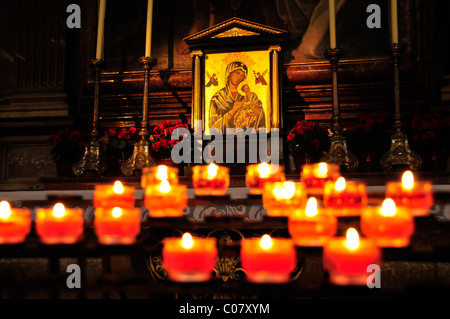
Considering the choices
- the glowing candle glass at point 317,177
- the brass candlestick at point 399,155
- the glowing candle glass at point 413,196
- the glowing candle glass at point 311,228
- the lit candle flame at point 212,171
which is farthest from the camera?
the brass candlestick at point 399,155

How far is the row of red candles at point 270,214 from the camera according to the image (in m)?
1.14

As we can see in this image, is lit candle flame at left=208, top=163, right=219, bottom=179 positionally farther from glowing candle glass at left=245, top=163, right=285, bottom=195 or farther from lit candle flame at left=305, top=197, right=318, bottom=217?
lit candle flame at left=305, top=197, right=318, bottom=217

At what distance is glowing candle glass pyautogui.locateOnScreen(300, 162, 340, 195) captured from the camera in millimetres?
2051

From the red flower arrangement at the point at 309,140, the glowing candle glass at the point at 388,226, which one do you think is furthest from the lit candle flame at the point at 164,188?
the red flower arrangement at the point at 309,140

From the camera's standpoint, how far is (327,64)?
163 inches

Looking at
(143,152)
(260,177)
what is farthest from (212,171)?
(143,152)

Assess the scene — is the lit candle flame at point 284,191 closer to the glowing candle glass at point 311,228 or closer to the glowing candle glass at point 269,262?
the glowing candle glass at point 311,228

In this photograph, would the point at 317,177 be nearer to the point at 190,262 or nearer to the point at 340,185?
the point at 340,185

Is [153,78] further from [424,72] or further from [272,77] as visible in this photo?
[424,72]

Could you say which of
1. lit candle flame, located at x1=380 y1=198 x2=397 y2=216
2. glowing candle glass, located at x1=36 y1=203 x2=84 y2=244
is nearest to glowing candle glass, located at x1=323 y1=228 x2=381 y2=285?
lit candle flame, located at x1=380 y1=198 x2=397 y2=216

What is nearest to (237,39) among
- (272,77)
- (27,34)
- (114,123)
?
(272,77)

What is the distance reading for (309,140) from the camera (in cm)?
343

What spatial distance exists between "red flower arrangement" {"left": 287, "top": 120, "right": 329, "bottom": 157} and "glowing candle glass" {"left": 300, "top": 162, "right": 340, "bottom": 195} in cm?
132

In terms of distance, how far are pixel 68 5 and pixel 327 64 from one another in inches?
103
